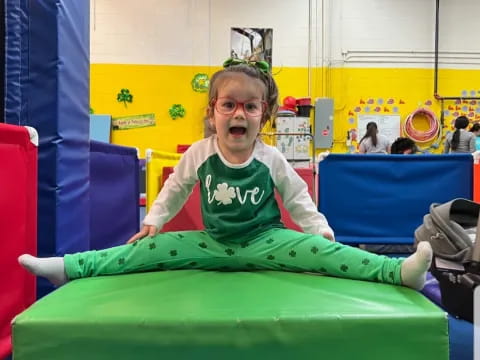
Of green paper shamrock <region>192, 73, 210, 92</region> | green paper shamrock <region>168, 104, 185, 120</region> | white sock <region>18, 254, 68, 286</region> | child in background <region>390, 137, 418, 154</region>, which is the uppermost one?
green paper shamrock <region>192, 73, 210, 92</region>

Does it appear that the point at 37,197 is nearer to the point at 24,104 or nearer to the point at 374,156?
the point at 24,104

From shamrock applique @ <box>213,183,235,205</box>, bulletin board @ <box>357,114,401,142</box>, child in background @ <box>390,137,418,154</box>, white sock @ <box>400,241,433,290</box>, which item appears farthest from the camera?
bulletin board @ <box>357,114,401,142</box>

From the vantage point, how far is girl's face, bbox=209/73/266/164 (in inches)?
58.6

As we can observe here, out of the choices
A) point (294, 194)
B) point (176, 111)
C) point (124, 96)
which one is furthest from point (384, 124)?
point (294, 194)

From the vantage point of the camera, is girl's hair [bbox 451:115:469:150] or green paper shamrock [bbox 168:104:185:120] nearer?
girl's hair [bbox 451:115:469:150]

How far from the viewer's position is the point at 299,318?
0.97m

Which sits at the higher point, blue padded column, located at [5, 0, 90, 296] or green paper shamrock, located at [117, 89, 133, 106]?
green paper shamrock, located at [117, 89, 133, 106]

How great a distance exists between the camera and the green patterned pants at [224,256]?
1.32 m

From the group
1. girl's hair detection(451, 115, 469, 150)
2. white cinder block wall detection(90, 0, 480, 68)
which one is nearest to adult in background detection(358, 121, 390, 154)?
girl's hair detection(451, 115, 469, 150)

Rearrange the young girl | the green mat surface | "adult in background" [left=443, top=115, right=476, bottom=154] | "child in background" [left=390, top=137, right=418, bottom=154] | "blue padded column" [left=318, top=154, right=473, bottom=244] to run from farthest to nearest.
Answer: "adult in background" [left=443, top=115, right=476, bottom=154]
"child in background" [left=390, top=137, right=418, bottom=154]
"blue padded column" [left=318, top=154, right=473, bottom=244]
the young girl
the green mat surface

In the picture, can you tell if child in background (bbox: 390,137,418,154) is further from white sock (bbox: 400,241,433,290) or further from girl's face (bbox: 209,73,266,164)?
white sock (bbox: 400,241,433,290)

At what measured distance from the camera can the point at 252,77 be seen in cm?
155

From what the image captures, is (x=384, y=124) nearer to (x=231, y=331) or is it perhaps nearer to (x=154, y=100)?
(x=154, y=100)

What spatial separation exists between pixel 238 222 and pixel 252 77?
0.47 meters
